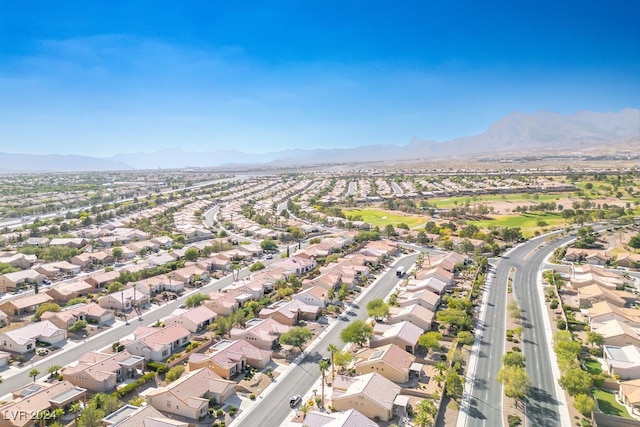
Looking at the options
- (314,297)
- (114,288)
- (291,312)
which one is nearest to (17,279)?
(114,288)

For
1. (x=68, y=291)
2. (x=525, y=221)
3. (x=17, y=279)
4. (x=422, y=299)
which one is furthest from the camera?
(x=525, y=221)

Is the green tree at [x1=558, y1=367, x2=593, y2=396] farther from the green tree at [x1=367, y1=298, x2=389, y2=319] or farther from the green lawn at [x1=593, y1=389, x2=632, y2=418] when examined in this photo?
the green tree at [x1=367, y1=298, x2=389, y2=319]

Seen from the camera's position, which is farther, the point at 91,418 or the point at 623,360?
the point at 623,360

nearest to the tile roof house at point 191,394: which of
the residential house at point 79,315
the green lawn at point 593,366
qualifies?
the residential house at point 79,315

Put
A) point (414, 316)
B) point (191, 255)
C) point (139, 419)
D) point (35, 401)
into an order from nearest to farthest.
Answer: point (139, 419) → point (35, 401) → point (414, 316) → point (191, 255)

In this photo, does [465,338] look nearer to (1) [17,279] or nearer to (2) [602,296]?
(2) [602,296]

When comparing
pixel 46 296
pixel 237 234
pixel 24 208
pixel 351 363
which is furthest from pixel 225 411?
pixel 24 208

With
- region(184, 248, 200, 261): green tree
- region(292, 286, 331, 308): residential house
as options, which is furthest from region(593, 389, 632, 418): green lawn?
region(184, 248, 200, 261): green tree
